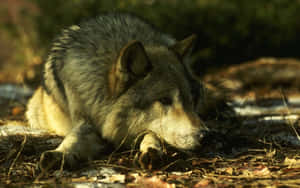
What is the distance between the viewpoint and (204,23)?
9016mm

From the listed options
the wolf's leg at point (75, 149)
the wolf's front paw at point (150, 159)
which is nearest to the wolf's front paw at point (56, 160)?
the wolf's leg at point (75, 149)

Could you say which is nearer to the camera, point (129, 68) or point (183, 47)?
point (129, 68)

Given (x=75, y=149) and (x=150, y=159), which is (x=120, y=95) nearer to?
(x=75, y=149)

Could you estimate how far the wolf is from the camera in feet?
8.82

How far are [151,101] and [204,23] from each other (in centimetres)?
666

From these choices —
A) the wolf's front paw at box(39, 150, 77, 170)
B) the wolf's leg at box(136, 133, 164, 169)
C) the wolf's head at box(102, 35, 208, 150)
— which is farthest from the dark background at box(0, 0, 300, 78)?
the wolf's front paw at box(39, 150, 77, 170)

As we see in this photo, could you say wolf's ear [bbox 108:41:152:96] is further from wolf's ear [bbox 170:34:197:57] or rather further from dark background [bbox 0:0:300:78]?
dark background [bbox 0:0:300:78]

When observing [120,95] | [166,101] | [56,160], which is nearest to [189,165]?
[166,101]

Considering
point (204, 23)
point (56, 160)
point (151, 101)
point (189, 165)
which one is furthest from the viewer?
point (204, 23)

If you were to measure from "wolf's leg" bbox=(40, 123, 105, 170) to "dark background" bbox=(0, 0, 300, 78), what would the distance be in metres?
5.62

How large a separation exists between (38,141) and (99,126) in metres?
0.63

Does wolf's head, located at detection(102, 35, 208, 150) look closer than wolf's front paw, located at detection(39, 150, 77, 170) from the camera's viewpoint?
No

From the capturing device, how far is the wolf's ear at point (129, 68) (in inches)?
107

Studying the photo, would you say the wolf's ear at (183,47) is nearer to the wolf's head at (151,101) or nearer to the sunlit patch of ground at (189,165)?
the wolf's head at (151,101)
